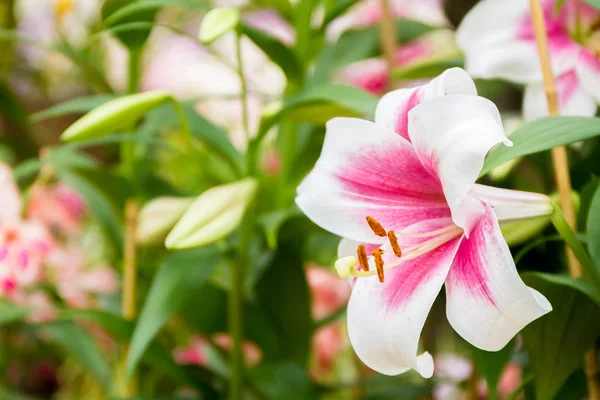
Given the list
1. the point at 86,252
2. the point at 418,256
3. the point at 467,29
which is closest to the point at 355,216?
the point at 418,256

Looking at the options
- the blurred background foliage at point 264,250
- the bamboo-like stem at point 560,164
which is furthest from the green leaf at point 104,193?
the bamboo-like stem at point 560,164

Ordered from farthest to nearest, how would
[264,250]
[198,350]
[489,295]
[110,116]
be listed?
1. [198,350]
2. [264,250]
3. [110,116]
4. [489,295]

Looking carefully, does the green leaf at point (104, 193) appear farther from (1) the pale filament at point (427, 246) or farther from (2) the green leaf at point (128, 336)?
(1) the pale filament at point (427, 246)

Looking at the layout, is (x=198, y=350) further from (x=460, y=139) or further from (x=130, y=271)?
(x=460, y=139)

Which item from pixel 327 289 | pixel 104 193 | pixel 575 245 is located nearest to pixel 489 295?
pixel 575 245

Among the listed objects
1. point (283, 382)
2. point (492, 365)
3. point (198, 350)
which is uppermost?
point (492, 365)

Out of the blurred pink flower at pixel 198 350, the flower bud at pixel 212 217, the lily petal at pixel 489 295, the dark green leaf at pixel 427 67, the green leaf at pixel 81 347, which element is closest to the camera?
the lily petal at pixel 489 295
